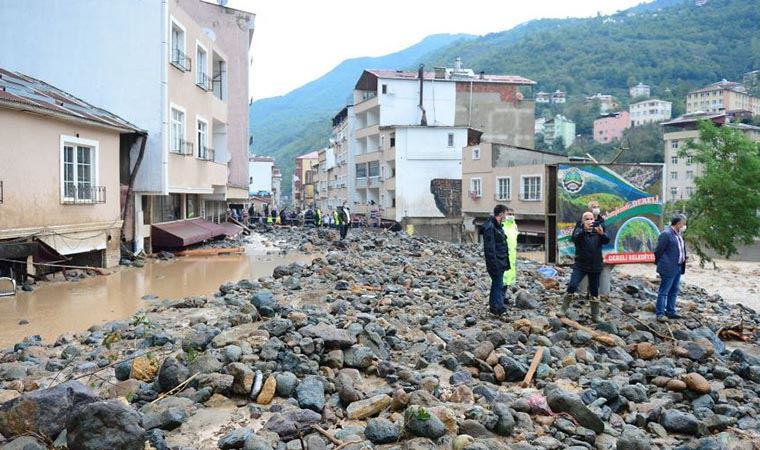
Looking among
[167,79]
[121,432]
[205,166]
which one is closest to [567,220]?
[121,432]

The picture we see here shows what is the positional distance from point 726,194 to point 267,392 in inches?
1271

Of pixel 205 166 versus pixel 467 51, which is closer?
pixel 205 166

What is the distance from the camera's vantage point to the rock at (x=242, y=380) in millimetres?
5570

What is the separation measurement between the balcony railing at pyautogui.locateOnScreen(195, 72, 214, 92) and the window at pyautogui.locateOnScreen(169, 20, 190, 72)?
1.33m

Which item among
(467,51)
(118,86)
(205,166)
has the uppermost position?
(467,51)

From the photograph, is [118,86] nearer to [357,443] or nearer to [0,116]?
[0,116]

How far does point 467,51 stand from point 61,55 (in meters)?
149

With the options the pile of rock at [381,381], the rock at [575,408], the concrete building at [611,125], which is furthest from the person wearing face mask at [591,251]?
the concrete building at [611,125]

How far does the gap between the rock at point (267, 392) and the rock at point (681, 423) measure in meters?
3.58

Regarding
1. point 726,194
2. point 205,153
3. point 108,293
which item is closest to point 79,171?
point 108,293

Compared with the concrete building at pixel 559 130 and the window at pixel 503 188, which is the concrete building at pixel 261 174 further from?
the window at pixel 503 188

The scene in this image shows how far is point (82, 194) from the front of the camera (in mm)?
Result: 15852

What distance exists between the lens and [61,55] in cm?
1912

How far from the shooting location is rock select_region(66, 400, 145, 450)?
4277 mm
